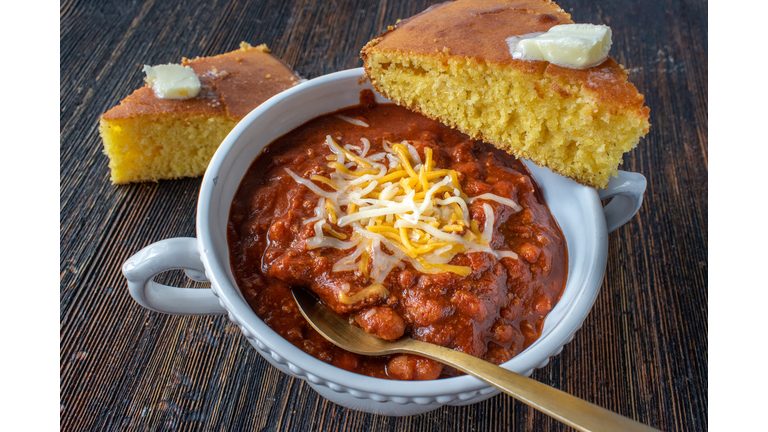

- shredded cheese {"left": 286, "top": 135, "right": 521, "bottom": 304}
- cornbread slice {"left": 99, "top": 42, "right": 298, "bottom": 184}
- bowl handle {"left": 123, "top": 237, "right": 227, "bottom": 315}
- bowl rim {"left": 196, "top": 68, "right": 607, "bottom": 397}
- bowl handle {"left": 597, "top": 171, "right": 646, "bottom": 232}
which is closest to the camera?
bowl rim {"left": 196, "top": 68, "right": 607, "bottom": 397}

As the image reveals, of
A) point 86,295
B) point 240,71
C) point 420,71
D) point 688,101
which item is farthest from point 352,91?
point 688,101

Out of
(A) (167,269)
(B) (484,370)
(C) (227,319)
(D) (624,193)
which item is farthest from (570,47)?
(C) (227,319)

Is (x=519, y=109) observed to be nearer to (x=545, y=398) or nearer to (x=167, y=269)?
(x=545, y=398)

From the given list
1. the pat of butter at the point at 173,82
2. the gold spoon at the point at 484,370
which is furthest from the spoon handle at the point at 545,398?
the pat of butter at the point at 173,82

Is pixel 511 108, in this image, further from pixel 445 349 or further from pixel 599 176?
pixel 445 349

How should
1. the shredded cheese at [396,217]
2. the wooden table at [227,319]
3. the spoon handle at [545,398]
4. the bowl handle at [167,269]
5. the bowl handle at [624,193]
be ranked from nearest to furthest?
1. the spoon handle at [545,398]
2. the bowl handle at [167,269]
3. the shredded cheese at [396,217]
4. the bowl handle at [624,193]
5. the wooden table at [227,319]

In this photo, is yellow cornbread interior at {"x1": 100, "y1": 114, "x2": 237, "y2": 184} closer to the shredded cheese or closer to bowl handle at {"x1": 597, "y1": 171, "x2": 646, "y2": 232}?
the shredded cheese

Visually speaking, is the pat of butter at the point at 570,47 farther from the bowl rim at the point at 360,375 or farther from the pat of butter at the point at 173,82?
the pat of butter at the point at 173,82

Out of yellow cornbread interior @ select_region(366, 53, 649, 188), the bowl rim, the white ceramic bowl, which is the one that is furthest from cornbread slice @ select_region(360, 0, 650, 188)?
the bowl rim
